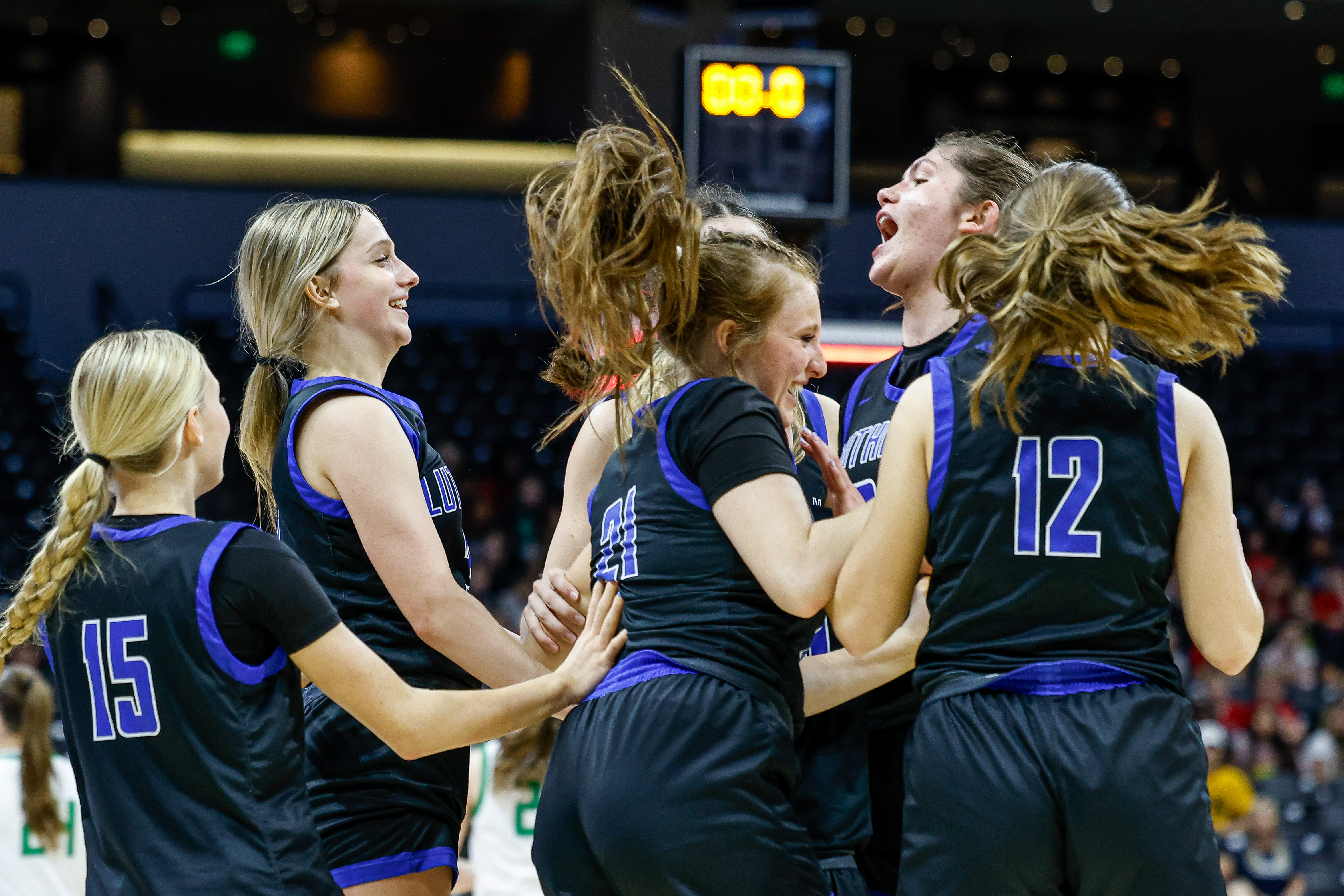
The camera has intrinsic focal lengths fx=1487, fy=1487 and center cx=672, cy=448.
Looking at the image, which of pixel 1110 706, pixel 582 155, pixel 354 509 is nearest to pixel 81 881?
pixel 354 509

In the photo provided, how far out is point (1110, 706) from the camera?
216cm

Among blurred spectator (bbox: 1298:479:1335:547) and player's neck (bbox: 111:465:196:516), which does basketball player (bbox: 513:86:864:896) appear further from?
blurred spectator (bbox: 1298:479:1335:547)

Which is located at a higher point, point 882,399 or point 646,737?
point 882,399

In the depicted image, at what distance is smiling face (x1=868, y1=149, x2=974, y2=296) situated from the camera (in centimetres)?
319

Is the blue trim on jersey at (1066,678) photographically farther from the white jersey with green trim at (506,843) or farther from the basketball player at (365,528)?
the white jersey with green trim at (506,843)

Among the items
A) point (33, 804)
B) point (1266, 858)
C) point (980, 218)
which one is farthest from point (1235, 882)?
point (33, 804)

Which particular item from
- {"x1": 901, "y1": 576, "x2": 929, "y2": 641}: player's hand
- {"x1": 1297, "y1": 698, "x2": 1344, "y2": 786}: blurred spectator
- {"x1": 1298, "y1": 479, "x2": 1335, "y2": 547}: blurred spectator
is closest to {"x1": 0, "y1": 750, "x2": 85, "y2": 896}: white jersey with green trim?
{"x1": 901, "y1": 576, "x2": 929, "y2": 641}: player's hand

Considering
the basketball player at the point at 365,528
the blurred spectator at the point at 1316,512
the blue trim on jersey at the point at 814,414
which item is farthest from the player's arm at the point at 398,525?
the blurred spectator at the point at 1316,512

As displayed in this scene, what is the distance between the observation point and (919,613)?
8.30ft

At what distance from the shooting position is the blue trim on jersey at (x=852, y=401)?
127 inches

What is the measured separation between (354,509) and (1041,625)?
1.19 m

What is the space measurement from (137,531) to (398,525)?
49cm

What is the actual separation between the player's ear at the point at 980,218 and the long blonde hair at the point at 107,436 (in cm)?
164

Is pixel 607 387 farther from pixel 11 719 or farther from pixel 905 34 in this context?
pixel 905 34
